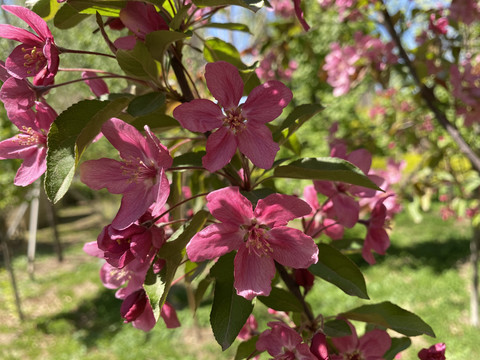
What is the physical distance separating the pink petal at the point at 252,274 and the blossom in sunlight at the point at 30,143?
41 cm

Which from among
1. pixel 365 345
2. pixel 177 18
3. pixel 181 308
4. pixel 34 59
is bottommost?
pixel 181 308

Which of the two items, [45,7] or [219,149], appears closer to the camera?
[219,149]

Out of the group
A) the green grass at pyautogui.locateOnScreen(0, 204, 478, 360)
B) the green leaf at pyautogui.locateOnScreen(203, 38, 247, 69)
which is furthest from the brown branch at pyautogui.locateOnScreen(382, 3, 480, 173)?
the green grass at pyautogui.locateOnScreen(0, 204, 478, 360)

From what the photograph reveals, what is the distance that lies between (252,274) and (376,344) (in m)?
0.41

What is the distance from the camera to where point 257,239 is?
0.77 metres

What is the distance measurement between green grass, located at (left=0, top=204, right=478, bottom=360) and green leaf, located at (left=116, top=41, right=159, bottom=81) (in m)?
4.25

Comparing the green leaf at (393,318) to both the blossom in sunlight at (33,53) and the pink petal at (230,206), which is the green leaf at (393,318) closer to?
the pink petal at (230,206)

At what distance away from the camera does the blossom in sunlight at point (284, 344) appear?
783 mm

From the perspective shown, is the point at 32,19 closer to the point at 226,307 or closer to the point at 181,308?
the point at 226,307

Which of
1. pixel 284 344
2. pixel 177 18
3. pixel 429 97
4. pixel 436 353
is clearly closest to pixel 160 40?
pixel 177 18

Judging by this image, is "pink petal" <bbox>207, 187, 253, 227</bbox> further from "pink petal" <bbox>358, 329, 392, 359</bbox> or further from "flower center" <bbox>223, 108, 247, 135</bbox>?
"pink petal" <bbox>358, 329, 392, 359</bbox>

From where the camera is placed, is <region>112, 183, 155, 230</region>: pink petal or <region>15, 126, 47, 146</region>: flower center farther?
<region>15, 126, 47, 146</region>: flower center

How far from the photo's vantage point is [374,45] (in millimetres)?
2367

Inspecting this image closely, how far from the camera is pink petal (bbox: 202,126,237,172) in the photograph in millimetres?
718
